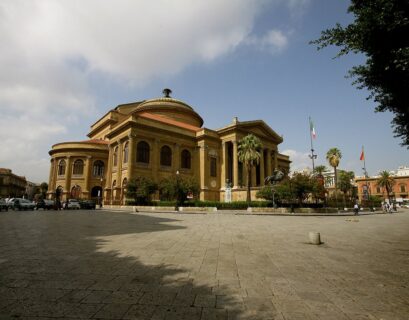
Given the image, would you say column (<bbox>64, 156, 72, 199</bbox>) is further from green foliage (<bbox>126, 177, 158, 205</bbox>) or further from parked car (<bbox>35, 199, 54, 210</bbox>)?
green foliage (<bbox>126, 177, 158, 205</bbox>)

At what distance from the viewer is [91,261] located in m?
6.16

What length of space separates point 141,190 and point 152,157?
27.9 feet

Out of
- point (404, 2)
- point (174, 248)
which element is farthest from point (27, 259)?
point (404, 2)

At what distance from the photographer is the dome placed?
54.6 metres

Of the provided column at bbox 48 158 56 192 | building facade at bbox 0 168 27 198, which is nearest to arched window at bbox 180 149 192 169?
column at bbox 48 158 56 192

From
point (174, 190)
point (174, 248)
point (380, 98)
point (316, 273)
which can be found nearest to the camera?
point (316, 273)

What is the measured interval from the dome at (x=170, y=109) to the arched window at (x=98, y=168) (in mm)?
13213

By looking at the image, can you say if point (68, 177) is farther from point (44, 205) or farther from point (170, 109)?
point (170, 109)

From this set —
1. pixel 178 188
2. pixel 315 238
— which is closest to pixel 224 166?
pixel 178 188

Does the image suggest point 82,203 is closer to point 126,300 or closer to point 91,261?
point 91,261

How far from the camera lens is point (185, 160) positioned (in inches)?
1907

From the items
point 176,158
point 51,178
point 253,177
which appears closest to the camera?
point 176,158

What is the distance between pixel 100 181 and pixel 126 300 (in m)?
48.5

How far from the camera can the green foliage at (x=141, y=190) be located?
1410 inches
